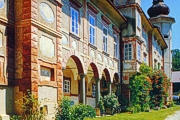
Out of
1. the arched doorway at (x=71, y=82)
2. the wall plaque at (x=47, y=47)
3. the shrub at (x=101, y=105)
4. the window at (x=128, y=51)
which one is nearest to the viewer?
the wall plaque at (x=47, y=47)

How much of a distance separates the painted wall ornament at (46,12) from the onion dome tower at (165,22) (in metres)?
31.9

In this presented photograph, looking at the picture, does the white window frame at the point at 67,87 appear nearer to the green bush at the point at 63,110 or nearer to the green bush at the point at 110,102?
the green bush at the point at 110,102

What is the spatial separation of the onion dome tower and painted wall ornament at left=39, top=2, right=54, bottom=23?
31.9 meters

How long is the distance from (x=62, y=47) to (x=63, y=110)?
12.6ft

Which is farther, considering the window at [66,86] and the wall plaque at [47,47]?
the window at [66,86]

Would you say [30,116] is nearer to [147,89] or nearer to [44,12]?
[44,12]

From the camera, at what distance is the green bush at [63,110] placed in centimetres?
1030

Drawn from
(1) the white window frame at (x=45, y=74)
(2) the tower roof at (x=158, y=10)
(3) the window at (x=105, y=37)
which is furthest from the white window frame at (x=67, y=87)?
(2) the tower roof at (x=158, y=10)

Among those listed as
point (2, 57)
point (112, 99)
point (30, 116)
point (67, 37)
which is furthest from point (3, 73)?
point (112, 99)

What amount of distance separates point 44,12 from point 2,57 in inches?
91.3

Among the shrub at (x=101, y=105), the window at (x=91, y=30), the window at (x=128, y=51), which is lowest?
the shrub at (x=101, y=105)

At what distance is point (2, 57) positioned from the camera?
9094 mm

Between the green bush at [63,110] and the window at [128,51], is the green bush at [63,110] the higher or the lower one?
the lower one

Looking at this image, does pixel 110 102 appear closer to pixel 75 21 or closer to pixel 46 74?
pixel 75 21
